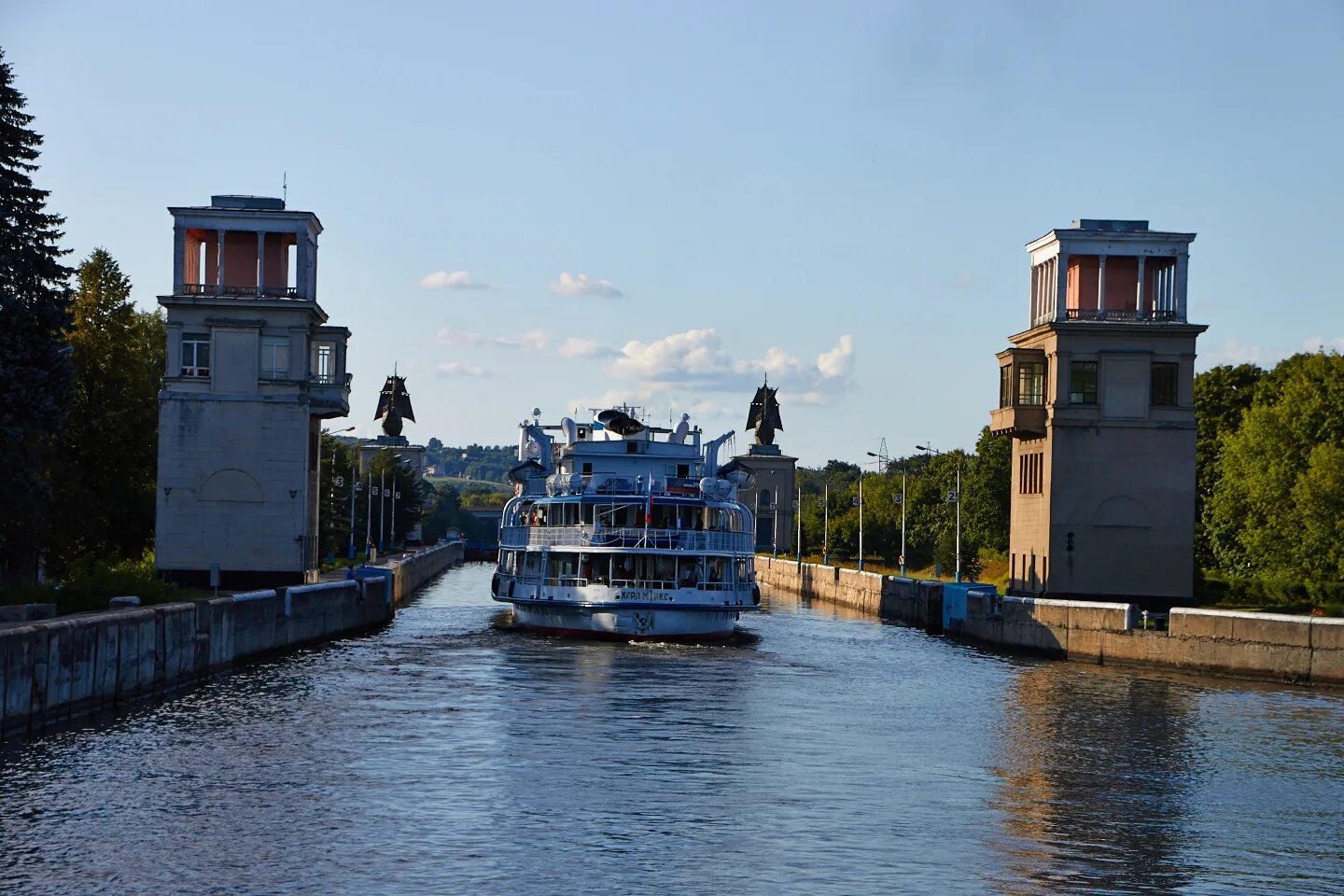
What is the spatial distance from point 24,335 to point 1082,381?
47793 millimetres

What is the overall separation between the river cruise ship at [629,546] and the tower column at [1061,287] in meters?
18.7

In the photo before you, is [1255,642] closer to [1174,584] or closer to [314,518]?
[1174,584]

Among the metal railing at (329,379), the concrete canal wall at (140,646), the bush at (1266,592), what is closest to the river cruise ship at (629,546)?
the concrete canal wall at (140,646)

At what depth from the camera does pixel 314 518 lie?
91250mm

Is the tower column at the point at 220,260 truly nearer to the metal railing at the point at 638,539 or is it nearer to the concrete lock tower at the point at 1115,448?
the metal railing at the point at 638,539

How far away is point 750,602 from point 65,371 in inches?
1130

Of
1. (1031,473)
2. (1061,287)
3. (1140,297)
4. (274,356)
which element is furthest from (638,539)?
(1140,297)

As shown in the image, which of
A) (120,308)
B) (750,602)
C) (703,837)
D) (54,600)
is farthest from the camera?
(120,308)

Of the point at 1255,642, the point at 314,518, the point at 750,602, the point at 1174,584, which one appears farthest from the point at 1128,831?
the point at 314,518

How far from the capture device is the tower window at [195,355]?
272 feet

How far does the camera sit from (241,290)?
279 feet

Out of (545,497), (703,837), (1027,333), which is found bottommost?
(703,837)

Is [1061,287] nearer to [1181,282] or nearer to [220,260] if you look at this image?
[1181,282]

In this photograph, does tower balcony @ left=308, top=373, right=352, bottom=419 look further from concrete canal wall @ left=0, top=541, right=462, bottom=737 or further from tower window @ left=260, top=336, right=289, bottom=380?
concrete canal wall @ left=0, top=541, right=462, bottom=737
